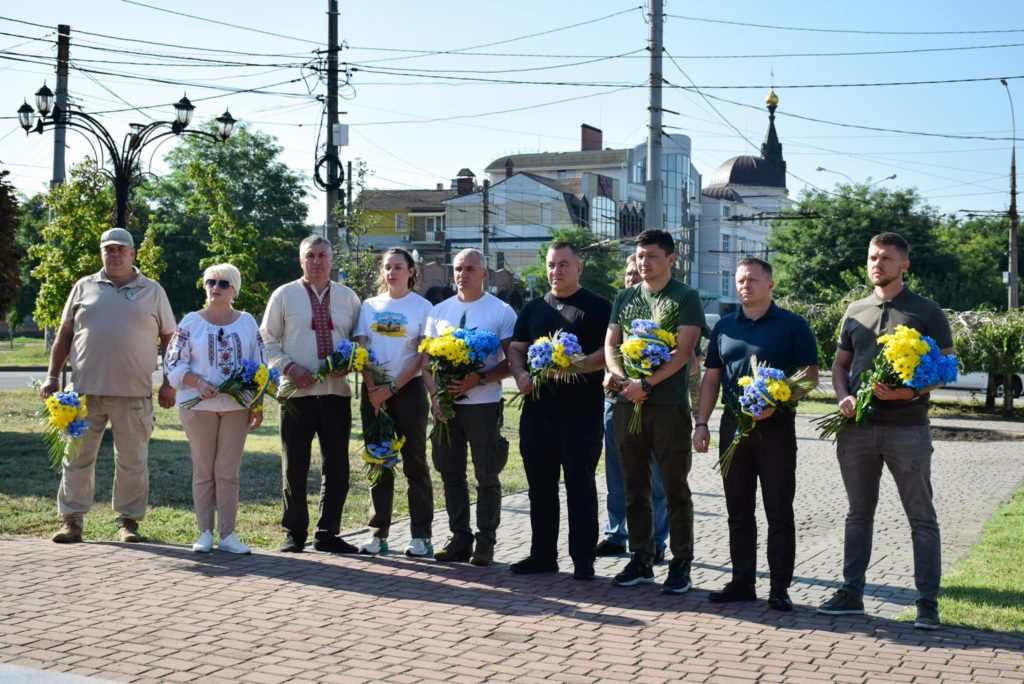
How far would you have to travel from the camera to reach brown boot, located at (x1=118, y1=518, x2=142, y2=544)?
885cm

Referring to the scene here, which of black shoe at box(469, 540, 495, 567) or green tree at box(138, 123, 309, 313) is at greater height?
green tree at box(138, 123, 309, 313)

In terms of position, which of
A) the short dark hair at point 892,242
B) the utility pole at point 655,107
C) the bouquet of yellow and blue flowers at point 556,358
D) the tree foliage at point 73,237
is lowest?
the bouquet of yellow and blue flowers at point 556,358

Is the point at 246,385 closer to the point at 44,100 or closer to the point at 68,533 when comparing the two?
the point at 68,533

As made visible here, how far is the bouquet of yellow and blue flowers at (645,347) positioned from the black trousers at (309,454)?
2416 millimetres

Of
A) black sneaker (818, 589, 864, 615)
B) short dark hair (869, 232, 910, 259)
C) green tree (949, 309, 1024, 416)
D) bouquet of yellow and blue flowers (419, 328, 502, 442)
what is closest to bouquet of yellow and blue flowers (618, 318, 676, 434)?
bouquet of yellow and blue flowers (419, 328, 502, 442)

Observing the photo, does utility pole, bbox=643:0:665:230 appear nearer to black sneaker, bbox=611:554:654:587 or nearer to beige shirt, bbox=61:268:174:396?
beige shirt, bbox=61:268:174:396

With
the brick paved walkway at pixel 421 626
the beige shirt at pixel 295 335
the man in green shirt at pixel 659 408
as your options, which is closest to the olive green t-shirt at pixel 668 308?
the man in green shirt at pixel 659 408

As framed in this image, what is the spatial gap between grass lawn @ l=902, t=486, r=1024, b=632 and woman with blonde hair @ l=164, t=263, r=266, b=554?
15.6ft

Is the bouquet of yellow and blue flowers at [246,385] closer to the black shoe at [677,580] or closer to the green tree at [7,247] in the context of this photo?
the black shoe at [677,580]

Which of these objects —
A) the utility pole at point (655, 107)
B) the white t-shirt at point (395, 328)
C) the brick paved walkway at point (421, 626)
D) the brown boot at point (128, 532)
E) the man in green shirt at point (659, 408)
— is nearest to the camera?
the brick paved walkway at point (421, 626)

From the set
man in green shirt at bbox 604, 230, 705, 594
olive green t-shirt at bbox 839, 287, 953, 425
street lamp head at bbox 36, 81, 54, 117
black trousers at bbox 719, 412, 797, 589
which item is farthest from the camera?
street lamp head at bbox 36, 81, 54, 117

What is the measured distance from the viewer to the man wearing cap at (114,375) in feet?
29.2

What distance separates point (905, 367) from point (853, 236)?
58171mm

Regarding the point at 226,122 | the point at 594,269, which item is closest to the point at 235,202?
the point at 594,269
